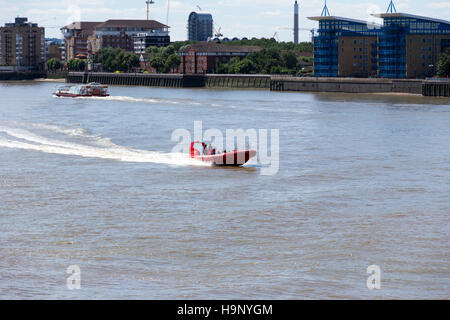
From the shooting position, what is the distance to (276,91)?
392 feet

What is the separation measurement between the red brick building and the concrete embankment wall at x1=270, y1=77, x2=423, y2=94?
136ft

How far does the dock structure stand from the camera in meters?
101

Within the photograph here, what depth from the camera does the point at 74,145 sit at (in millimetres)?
38875

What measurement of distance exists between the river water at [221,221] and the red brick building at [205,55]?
122 m

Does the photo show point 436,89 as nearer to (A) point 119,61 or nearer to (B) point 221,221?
(B) point 221,221

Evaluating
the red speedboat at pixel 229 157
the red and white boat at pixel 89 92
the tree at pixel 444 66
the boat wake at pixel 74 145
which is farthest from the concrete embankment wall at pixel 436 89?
the red speedboat at pixel 229 157

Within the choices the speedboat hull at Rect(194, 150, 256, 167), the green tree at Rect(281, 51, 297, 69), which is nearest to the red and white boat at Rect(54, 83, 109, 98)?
the speedboat hull at Rect(194, 150, 256, 167)

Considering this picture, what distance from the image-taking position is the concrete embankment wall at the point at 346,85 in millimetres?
102812

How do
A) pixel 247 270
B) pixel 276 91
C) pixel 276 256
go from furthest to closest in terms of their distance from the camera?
pixel 276 91 < pixel 276 256 < pixel 247 270
